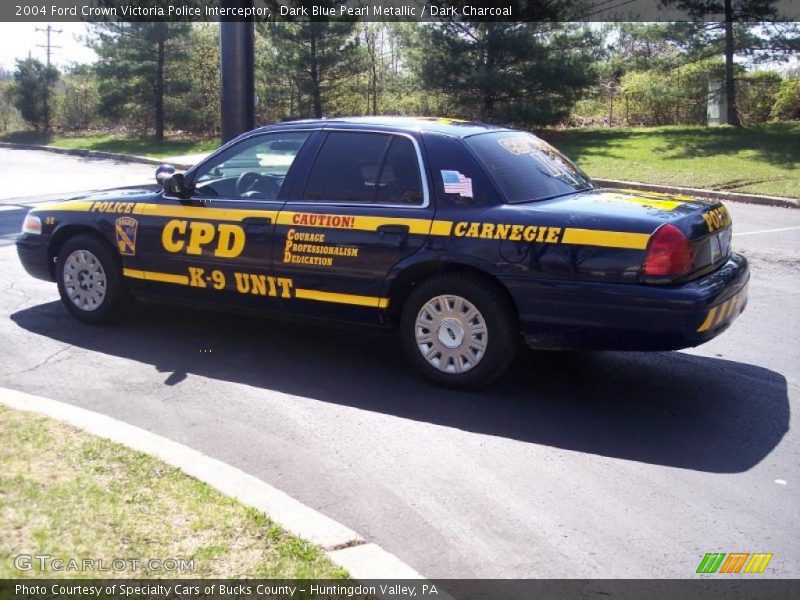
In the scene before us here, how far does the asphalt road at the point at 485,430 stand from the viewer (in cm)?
381

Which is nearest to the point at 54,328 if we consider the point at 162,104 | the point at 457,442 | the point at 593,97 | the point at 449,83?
the point at 457,442

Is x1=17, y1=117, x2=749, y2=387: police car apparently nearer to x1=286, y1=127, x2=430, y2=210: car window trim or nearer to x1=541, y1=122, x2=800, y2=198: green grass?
x1=286, y1=127, x2=430, y2=210: car window trim

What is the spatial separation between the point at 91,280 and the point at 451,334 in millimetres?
3162

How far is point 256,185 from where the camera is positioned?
6367 mm

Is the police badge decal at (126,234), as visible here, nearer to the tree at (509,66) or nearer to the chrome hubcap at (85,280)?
the chrome hubcap at (85,280)

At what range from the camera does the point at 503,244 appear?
5.30m

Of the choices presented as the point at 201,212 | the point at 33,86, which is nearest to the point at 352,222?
the point at 201,212

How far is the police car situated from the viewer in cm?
503

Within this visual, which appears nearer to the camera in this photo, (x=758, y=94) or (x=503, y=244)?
(x=503, y=244)

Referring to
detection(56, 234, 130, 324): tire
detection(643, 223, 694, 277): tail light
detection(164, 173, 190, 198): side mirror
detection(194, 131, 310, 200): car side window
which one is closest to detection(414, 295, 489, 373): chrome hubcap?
detection(643, 223, 694, 277): tail light

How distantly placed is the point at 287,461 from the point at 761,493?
2.34 metres

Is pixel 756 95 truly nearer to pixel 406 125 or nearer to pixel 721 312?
pixel 406 125

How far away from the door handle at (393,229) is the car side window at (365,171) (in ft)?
0.61

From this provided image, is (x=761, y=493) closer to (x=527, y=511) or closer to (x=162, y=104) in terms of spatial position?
(x=527, y=511)
